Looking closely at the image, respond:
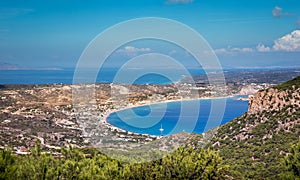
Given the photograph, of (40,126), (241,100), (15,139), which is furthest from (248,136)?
(241,100)

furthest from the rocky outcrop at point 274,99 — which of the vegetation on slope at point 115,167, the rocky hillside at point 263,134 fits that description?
the vegetation on slope at point 115,167

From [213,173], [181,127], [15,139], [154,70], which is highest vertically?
[154,70]

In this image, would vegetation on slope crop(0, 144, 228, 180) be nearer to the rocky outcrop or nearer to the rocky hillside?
the rocky hillside

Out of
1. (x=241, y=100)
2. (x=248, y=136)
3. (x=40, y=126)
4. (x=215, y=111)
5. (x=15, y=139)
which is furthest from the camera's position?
(x=241, y=100)

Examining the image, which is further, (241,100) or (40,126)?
(241,100)

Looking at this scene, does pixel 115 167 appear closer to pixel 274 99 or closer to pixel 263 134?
pixel 263 134

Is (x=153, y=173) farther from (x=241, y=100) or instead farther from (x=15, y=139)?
Result: (x=241, y=100)

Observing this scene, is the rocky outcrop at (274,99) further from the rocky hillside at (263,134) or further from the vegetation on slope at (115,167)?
the vegetation on slope at (115,167)
